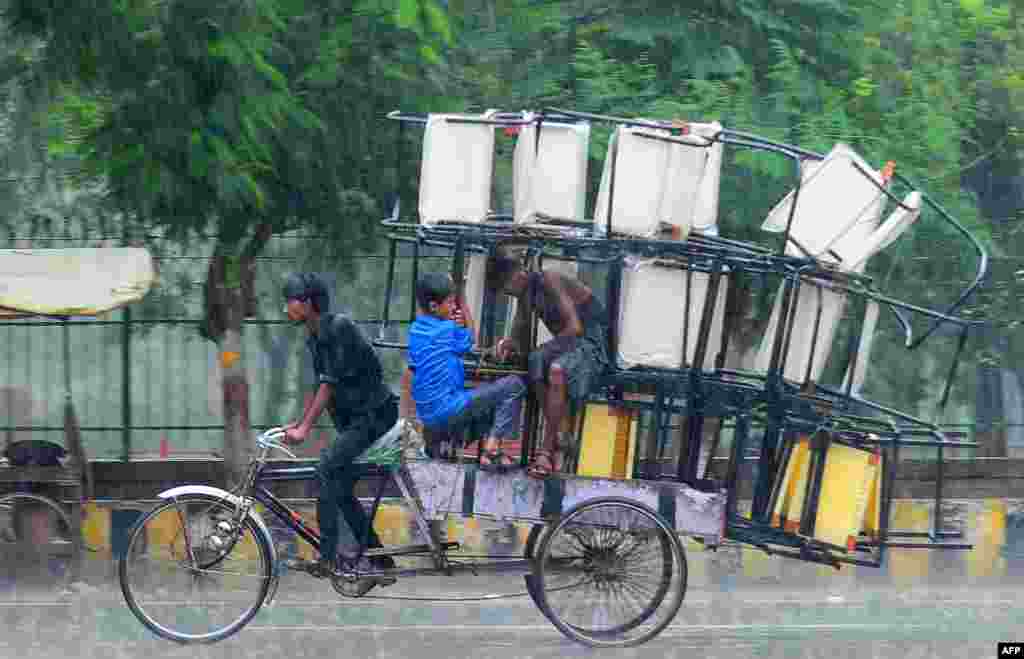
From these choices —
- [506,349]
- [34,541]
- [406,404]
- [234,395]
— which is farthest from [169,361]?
[506,349]

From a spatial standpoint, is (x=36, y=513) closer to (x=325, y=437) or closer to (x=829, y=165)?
(x=325, y=437)

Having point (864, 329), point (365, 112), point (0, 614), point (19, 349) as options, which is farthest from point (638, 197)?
point (19, 349)

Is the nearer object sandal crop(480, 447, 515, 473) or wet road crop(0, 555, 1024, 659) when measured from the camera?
sandal crop(480, 447, 515, 473)

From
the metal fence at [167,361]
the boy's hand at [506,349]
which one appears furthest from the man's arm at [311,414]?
the metal fence at [167,361]

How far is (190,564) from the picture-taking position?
642 cm

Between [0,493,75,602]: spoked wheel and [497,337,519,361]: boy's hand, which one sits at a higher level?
[497,337,519,361]: boy's hand

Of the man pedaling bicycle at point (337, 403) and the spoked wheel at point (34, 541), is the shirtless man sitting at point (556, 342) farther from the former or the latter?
the spoked wheel at point (34, 541)

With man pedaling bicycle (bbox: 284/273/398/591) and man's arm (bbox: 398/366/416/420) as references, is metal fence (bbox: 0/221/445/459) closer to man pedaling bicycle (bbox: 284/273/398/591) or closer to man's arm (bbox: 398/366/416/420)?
man's arm (bbox: 398/366/416/420)

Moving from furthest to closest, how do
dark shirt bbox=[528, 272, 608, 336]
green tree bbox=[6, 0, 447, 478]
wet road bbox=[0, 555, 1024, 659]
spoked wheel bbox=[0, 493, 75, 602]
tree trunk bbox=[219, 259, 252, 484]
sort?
1. tree trunk bbox=[219, 259, 252, 484]
2. spoked wheel bbox=[0, 493, 75, 602]
3. green tree bbox=[6, 0, 447, 478]
4. wet road bbox=[0, 555, 1024, 659]
5. dark shirt bbox=[528, 272, 608, 336]

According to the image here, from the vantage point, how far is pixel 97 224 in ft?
31.5

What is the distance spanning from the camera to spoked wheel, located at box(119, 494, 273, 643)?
6395mm

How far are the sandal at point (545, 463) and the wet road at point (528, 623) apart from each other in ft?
2.92

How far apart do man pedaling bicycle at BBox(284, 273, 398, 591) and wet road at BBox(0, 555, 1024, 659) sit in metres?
0.61

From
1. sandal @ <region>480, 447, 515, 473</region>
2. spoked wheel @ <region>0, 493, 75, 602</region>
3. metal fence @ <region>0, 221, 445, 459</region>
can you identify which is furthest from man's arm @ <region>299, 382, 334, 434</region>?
metal fence @ <region>0, 221, 445, 459</region>
